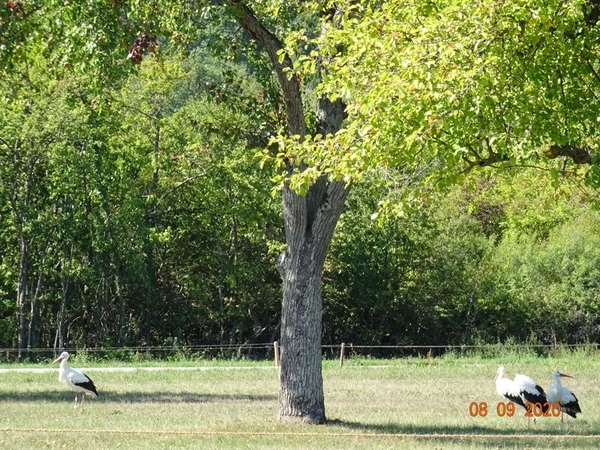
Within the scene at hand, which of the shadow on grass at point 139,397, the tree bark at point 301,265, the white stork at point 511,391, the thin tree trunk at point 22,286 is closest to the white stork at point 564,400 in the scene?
the white stork at point 511,391

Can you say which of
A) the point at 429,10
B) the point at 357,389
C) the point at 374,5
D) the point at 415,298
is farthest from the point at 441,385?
the point at 415,298

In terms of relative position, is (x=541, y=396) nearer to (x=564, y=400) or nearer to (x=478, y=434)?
(x=564, y=400)

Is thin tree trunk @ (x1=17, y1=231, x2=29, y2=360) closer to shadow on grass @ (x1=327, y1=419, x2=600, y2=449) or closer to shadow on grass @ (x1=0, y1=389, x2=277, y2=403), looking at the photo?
shadow on grass @ (x1=0, y1=389, x2=277, y2=403)

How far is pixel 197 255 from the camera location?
44.9 metres

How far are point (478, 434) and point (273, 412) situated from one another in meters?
4.45

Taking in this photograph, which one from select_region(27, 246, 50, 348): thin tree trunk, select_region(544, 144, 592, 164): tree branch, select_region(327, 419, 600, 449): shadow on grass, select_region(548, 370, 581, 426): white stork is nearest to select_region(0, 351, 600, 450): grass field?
select_region(327, 419, 600, 449): shadow on grass

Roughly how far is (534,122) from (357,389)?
12.7 meters

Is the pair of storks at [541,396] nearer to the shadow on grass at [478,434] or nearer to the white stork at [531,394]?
the white stork at [531,394]

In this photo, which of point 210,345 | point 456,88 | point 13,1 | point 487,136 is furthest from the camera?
point 210,345

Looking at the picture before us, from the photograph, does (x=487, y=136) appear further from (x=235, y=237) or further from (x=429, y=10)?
(x=235, y=237)

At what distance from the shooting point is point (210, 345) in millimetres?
44188
